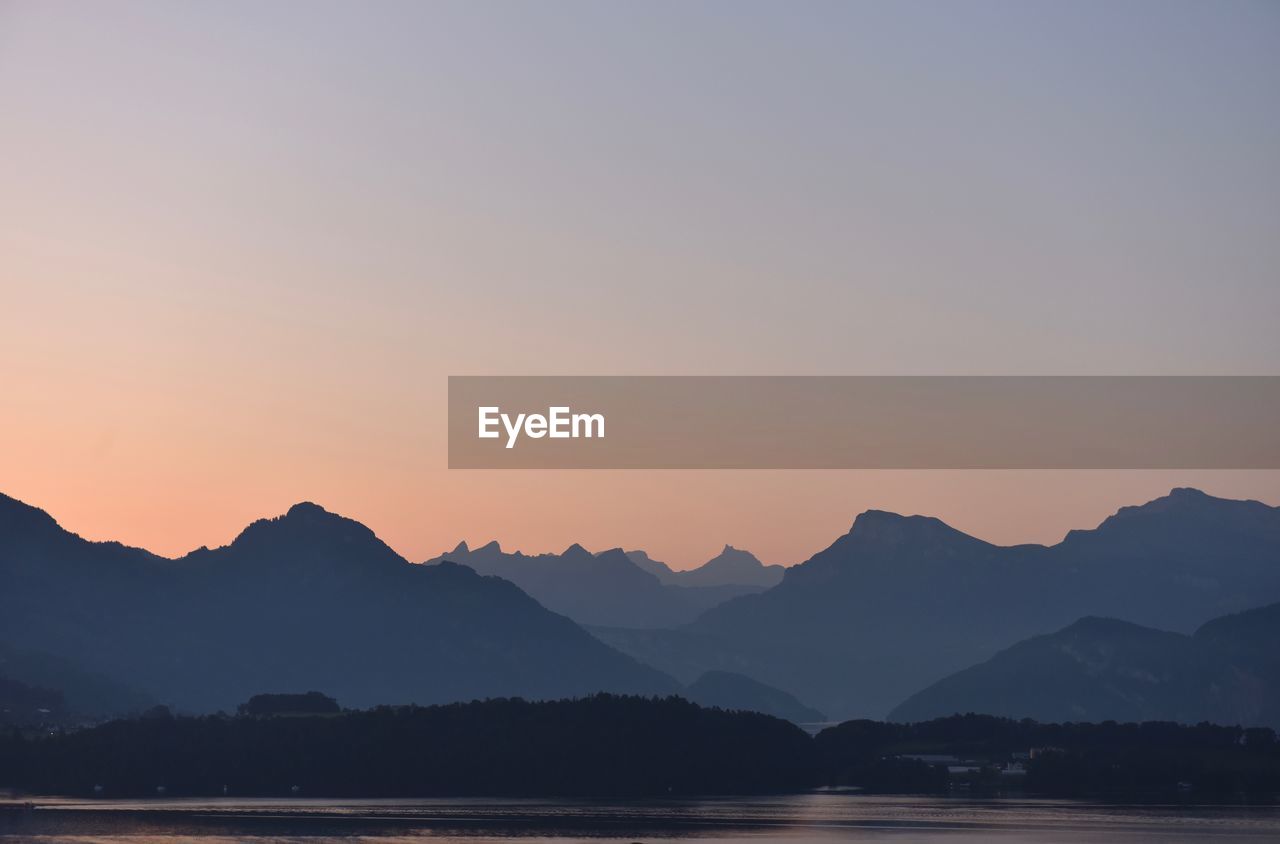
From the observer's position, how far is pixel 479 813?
19500 centimetres

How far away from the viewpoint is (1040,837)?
165500 mm

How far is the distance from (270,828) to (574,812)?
41.7m

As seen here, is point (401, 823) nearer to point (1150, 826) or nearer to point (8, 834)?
point (8, 834)

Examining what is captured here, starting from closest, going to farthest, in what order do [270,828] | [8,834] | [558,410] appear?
1. [558,410]
2. [8,834]
3. [270,828]

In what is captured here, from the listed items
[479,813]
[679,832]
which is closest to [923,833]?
[679,832]

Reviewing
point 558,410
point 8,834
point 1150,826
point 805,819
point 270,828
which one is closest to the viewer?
point 558,410

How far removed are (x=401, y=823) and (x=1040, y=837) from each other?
61.8m

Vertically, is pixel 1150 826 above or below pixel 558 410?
below

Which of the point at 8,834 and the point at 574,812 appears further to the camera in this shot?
the point at 574,812

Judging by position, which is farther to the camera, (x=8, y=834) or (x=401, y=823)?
(x=401, y=823)

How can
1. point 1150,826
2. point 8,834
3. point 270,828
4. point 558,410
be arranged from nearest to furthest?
point 558,410
point 8,834
point 270,828
point 1150,826

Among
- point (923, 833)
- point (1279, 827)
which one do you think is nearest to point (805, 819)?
point (923, 833)

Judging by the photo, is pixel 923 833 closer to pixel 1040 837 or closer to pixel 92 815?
pixel 1040 837

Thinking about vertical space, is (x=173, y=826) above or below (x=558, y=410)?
below
